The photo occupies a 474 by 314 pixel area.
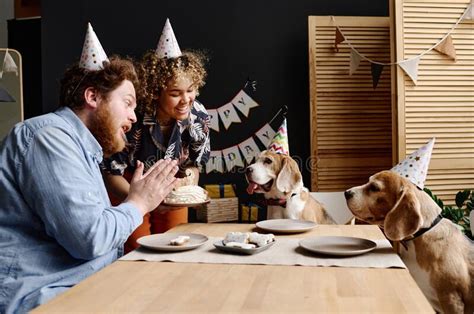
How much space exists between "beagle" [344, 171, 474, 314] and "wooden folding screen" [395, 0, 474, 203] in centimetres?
157

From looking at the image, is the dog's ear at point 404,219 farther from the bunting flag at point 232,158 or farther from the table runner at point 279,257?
the bunting flag at point 232,158

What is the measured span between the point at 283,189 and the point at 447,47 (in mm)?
1535

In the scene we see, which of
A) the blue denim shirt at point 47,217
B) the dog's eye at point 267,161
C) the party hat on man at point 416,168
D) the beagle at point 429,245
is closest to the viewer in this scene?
the blue denim shirt at point 47,217

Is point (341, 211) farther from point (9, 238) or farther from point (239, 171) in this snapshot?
point (9, 238)

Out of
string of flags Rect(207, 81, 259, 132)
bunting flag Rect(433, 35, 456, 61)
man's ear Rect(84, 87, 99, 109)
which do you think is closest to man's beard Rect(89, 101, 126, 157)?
man's ear Rect(84, 87, 99, 109)

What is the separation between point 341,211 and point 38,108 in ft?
9.51

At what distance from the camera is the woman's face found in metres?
2.74

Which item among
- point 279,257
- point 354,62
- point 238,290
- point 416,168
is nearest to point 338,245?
point 279,257

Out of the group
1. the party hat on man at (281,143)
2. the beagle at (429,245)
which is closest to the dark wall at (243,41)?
the party hat on man at (281,143)

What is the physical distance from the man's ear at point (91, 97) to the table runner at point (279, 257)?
525 millimetres

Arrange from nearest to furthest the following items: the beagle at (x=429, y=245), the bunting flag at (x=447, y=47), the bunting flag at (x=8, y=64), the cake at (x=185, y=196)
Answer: the beagle at (x=429, y=245) → the cake at (x=185, y=196) → the bunting flag at (x=447, y=47) → the bunting flag at (x=8, y=64)

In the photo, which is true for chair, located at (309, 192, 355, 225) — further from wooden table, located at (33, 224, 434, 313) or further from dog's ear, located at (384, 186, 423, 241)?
wooden table, located at (33, 224, 434, 313)

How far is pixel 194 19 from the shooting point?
4.14 meters

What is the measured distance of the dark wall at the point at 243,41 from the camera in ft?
13.5
